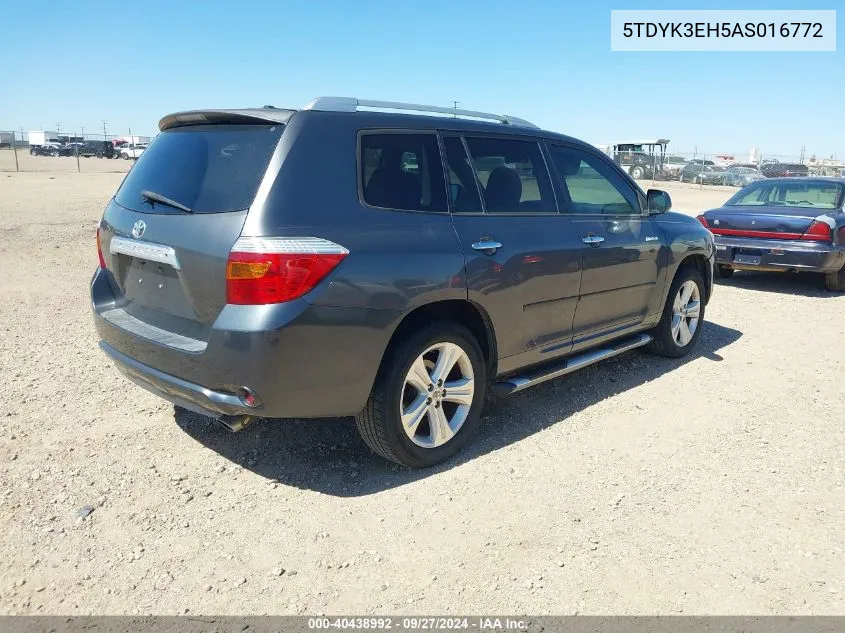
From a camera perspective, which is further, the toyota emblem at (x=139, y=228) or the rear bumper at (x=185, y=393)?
the toyota emblem at (x=139, y=228)

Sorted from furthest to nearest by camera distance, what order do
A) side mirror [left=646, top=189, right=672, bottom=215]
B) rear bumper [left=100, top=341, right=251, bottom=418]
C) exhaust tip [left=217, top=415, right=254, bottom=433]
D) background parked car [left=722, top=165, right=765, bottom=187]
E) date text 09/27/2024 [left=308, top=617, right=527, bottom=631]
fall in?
background parked car [left=722, top=165, right=765, bottom=187] < side mirror [left=646, top=189, right=672, bottom=215] < exhaust tip [left=217, top=415, right=254, bottom=433] < rear bumper [left=100, top=341, right=251, bottom=418] < date text 09/27/2024 [left=308, top=617, right=527, bottom=631]

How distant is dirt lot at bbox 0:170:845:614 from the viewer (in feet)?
8.61

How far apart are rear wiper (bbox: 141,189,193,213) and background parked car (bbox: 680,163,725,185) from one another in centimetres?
3977

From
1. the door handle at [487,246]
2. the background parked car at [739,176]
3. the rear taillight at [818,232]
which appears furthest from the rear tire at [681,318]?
the background parked car at [739,176]

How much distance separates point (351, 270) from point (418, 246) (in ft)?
1.46

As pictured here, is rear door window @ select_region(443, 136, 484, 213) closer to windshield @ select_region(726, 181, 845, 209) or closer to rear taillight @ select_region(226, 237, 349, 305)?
rear taillight @ select_region(226, 237, 349, 305)

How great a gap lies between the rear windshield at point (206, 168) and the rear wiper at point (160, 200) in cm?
2

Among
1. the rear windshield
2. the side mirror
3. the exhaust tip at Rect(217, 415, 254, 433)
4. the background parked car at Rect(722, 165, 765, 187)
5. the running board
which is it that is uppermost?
the background parked car at Rect(722, 165, 765, 187)

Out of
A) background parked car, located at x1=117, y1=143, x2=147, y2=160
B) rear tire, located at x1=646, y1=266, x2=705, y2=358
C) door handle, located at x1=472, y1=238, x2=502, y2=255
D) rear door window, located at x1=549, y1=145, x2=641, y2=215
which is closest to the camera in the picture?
door handle, located at x1=472, y1=238, x2=502, y2=255

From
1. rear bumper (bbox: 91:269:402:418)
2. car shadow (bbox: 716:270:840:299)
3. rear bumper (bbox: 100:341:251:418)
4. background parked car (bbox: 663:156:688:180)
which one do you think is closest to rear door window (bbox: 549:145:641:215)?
rear bumper (bbox: 91:269:402:418)

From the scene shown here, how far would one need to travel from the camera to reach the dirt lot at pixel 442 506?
2.62 m

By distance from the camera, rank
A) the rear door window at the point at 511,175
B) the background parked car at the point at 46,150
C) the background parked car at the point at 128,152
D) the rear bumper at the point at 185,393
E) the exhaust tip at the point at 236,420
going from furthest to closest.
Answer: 1. the background parked car at the point at 46,150
2. the background parked car at the point at 128,152
3. the rear door window at the point at 511,175
4. the exhaust tip at the point at 236,420
5. the rear bumper at the point at 185,393

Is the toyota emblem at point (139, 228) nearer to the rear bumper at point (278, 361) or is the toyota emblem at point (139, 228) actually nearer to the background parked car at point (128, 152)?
the rear bumper at point (278, 361)

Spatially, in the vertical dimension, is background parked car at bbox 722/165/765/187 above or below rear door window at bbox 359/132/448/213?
above
